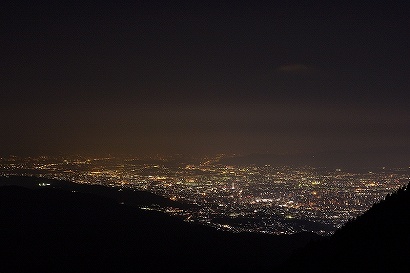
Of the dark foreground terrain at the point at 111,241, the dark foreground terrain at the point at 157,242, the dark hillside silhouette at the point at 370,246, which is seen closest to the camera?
the dark hillside silhouette at the point at 370,246

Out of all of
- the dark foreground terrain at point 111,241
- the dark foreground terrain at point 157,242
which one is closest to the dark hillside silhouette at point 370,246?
the dark foreground terrain at point 157,242

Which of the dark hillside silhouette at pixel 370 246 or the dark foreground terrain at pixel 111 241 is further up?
the dark hillside silhouette at pixel 370 246

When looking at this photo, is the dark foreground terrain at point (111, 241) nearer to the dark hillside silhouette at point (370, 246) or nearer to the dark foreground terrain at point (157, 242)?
the dark foreground terrain at point (157, 242)

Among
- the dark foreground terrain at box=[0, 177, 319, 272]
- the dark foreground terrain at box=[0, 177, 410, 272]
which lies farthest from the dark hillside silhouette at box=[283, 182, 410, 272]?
the dark foreground terrain at box=[0, 177, 319, 272]

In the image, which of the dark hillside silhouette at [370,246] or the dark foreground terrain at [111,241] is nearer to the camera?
the dark hillside silhouette at [370,246]

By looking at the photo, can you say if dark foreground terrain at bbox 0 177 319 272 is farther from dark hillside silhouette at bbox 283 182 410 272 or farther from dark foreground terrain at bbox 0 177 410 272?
dark hillside silhouette at bbox 283 182 410 272

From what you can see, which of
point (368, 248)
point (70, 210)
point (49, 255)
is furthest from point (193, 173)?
point (368, 248)

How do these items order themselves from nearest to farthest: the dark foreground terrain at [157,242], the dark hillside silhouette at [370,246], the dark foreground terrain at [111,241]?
the dark hillside silhouette at [370,246]
the dark foreground terrain at [157,242]
the dark foreground terrain at [111,241]
